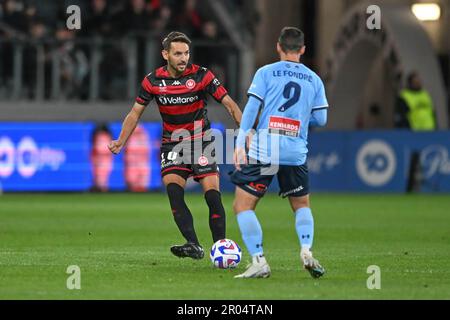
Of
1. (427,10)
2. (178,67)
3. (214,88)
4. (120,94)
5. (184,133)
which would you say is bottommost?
(184,133)

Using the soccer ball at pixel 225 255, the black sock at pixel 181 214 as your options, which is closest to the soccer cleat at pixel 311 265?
the soccer ball at pixel 225 255

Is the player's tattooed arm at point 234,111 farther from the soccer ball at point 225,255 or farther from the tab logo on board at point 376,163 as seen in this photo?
the tab logo on board at point 376,163

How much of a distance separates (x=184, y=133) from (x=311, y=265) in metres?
2.58

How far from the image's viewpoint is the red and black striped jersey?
12.6m

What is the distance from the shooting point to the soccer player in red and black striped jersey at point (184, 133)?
1252 cm

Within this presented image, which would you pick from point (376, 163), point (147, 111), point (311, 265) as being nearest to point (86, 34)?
point (147, 111)

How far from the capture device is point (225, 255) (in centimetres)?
1182

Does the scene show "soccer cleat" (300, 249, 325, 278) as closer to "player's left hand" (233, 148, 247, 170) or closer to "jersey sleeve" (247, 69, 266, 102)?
"player's left hand" (233, 148, 247, 170)

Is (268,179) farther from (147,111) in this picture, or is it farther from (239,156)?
(147,111)

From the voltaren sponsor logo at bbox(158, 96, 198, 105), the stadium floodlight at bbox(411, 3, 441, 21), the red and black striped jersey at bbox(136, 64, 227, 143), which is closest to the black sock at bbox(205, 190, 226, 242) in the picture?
the red and black striped jersey at bbox(136, 64, 227, 143)

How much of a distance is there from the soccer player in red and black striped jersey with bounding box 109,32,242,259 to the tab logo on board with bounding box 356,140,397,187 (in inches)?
556

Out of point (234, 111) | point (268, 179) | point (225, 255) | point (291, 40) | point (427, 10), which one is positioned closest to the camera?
point (291, 40)

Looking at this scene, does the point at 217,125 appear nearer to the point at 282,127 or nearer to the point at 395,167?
the point at 395,167

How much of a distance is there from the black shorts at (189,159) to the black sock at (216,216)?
239 millimetres
